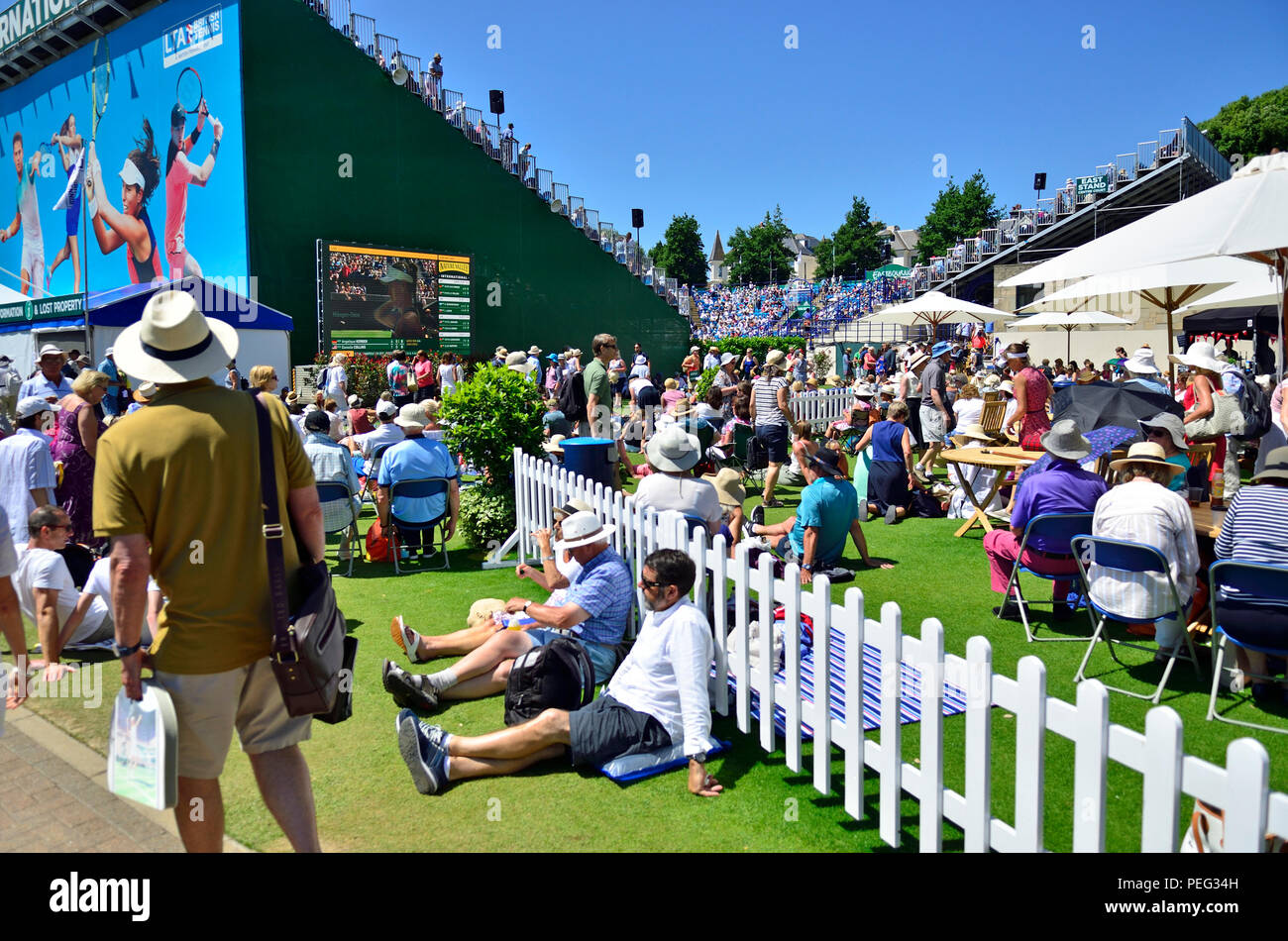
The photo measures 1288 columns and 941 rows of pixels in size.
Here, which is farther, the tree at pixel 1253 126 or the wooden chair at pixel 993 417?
the tree at pixel 1253 126

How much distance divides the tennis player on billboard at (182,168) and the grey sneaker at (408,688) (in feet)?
70.4

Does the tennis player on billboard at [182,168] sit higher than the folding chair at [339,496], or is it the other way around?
the tennis player on billboard at [182,168]

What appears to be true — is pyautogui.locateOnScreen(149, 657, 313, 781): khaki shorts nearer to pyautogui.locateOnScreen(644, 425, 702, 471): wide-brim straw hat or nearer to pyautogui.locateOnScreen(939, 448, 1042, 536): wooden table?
pyautogui.locateOnScreen(644, 425, 702, 471): wide-brim straw hat

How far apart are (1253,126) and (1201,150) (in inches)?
925

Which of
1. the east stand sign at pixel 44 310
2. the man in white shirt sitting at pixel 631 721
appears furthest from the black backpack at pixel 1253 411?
the east stand sign at pixel 44 310

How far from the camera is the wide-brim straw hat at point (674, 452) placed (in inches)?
225

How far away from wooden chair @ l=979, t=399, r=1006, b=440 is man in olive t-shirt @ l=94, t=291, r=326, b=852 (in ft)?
30.1

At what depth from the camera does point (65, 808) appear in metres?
3.67

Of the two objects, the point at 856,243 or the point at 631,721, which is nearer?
the point at 631,721

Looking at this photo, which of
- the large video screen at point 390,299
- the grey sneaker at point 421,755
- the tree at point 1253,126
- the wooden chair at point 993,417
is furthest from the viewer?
the tree at point 1253,126

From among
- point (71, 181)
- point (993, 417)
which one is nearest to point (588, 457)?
point (993, 417)

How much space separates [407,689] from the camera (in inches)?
184

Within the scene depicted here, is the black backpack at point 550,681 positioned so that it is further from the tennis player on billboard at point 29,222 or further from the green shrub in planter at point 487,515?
the tennis player on billboard at point 29,222

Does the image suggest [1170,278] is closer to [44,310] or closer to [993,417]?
[993,417]
